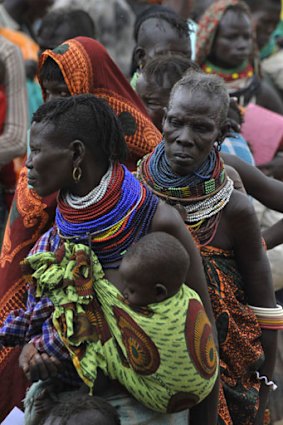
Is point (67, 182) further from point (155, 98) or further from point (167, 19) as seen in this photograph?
point (167, 19)

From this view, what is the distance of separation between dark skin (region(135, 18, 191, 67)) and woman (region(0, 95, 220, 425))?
7.78 feet

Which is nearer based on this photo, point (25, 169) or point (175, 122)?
point (175, 122)

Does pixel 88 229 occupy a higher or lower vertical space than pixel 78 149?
lower

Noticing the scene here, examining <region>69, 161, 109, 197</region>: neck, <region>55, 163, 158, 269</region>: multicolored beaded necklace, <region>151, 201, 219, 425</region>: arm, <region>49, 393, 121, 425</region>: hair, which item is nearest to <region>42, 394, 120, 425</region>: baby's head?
<region>49, 393, 121, 425</region>: hair

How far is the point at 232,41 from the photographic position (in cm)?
687

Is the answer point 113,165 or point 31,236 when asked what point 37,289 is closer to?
point 113,165

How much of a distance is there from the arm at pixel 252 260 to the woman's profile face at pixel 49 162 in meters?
0.70

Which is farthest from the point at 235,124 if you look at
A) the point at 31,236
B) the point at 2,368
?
the point at 2,368

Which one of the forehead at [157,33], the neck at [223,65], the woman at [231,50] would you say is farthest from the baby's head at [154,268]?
the neck at [223,65]

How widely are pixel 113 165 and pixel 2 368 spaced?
1.27 meters


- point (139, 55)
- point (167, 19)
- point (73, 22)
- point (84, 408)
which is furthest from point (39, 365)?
point (73, 22)

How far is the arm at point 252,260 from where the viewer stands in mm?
3613

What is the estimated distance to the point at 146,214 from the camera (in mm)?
3211

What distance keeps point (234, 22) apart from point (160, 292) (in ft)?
14.1
